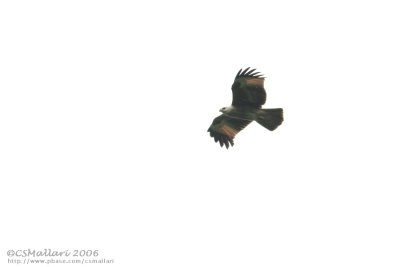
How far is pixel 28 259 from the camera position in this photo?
24.9 m

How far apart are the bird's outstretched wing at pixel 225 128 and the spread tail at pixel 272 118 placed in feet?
3.11

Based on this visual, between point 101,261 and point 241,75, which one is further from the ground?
point 241,75

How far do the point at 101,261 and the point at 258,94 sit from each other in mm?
7456

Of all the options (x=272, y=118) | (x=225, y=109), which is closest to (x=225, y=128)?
(x=225, y=109)

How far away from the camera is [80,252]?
26047 millimetres

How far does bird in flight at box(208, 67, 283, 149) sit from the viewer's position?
21.0 m

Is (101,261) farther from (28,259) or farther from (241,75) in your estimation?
(241,75)

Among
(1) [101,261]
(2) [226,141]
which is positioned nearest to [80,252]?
(1) [101,261]

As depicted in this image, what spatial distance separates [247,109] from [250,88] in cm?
54

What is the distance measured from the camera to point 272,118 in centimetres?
2094

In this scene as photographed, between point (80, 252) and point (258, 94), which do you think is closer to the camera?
point (258, 94)

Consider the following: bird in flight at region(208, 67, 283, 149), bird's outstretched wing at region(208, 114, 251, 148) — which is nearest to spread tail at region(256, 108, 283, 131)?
bird in flight at region(208, 67, 283, 149)

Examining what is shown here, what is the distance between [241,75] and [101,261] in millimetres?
7508

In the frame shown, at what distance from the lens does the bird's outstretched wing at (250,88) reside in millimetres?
21109
